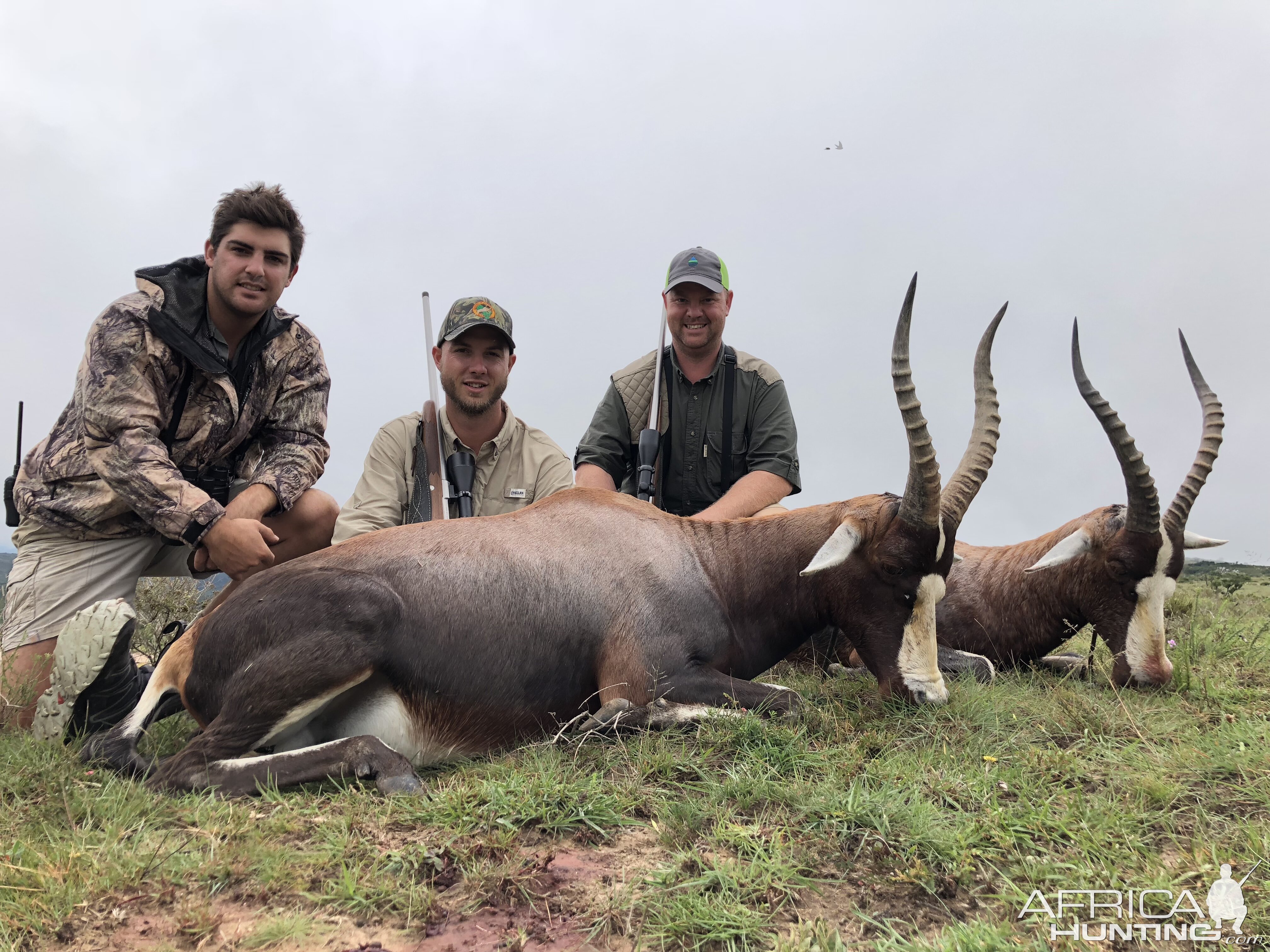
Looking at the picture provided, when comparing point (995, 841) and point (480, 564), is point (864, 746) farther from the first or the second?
point (480, 564)

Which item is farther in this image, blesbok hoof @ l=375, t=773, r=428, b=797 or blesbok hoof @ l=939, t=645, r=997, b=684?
blesbok hoof @ l=939, t=645, r=997, b=684

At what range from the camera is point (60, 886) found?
291 centimetres

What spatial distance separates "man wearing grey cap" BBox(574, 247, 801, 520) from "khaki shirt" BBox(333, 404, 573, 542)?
0.85m

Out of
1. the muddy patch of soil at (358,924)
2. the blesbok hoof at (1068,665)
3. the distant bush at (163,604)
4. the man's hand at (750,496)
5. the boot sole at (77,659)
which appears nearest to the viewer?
the muddy patch of soil at (358,924)

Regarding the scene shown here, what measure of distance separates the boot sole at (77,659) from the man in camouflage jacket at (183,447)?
10.8 inches

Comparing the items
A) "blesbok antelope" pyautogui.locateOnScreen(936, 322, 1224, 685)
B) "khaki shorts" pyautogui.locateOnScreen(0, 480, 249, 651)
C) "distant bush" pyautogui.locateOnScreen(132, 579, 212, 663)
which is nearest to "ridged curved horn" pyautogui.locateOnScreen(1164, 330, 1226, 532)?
"blesbok antelope" pyautogui.locateOnScreen(936, 322, 1224, 685)

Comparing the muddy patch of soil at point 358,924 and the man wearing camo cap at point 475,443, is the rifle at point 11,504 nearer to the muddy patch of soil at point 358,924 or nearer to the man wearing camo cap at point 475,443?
the man wearing camo cap at point 475,443

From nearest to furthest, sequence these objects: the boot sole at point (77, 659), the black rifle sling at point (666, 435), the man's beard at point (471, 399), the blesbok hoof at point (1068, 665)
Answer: the boot sole at point (77, 659), the blesbok hoof at point (1068, 665), the man's beard at point (471, 399), the black rifle sling at point (666, 435)

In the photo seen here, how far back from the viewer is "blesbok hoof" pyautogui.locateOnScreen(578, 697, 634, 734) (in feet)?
14.4

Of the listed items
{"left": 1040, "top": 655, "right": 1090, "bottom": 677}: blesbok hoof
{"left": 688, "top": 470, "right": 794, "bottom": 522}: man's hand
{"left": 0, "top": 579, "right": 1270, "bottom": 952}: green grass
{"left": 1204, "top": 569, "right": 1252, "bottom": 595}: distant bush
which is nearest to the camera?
{"left": 0, "top": 579, "right": 1270, "bottom": 952}: green grass

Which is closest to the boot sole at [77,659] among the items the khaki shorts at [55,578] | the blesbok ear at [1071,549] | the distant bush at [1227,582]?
the khaki shorts at [55,578]

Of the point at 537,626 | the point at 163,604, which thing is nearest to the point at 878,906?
the point at 537,626

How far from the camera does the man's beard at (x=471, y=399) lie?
745cm

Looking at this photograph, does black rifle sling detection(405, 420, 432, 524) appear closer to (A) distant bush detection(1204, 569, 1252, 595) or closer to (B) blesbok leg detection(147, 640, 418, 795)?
(B) blesbok leg detection(147, 640, 418, 795)
